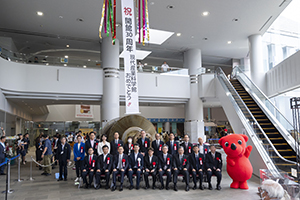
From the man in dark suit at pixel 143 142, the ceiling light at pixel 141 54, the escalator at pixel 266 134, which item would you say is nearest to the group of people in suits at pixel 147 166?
the man in dark suit at pixel 143 142

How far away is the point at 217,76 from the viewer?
57.2 ft

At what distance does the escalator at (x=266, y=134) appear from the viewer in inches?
281

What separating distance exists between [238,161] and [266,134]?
3021mm

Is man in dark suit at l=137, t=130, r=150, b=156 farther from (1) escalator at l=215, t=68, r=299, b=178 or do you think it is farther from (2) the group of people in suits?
(1) escalator at l=215, t=68, r=299, b=178

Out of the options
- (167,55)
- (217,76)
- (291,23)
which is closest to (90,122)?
(167,55)

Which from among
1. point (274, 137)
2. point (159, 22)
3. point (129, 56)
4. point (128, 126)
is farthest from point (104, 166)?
point (159, 22)

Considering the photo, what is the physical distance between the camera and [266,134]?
367 inches

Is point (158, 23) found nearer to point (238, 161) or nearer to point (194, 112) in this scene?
point (194, 112)

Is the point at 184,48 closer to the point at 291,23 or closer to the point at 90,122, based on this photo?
the point at 291,23

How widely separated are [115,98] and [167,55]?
750cm

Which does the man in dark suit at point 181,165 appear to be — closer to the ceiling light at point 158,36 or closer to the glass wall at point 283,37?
the glass wall at point 283,37

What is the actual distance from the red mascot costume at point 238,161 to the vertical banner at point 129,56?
141 inches

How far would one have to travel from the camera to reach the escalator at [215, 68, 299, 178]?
23.4ft

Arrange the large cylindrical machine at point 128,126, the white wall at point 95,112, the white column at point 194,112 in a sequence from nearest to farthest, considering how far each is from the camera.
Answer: the large cylindrical machine at point 128,126 < the white column at point 194,112 < the white wall at point 95,112
